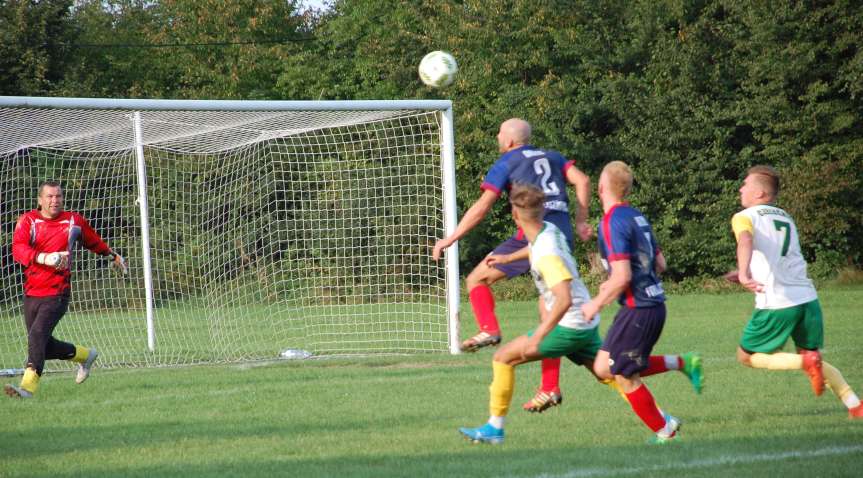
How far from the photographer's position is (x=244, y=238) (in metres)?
17.9

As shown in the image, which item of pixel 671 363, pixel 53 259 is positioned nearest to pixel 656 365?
pixel 671 363

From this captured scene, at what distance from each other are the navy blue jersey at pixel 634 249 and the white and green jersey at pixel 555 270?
218mm

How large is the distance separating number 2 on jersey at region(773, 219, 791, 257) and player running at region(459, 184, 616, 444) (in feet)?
5.29

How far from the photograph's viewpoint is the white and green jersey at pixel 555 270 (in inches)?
224

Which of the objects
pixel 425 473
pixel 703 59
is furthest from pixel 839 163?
pixel 425 473

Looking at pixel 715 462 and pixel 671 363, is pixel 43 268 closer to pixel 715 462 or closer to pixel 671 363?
pixel 671 363

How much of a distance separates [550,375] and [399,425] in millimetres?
1066

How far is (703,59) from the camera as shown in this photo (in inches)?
960

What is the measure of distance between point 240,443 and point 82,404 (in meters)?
2.60

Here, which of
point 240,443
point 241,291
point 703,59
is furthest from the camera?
point 703,59

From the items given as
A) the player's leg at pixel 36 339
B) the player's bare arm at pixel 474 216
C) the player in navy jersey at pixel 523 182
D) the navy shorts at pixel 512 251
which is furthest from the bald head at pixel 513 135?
the player's leg at pixel 36 339

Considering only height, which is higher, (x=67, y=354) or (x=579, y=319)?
(x=579, y=319)

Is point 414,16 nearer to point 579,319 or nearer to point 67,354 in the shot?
point 67,354

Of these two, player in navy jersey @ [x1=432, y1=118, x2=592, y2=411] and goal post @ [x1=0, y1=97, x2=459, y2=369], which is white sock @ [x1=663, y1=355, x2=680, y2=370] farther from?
goal post @ [x1=0, y1=97, x2=459, y2=369]
